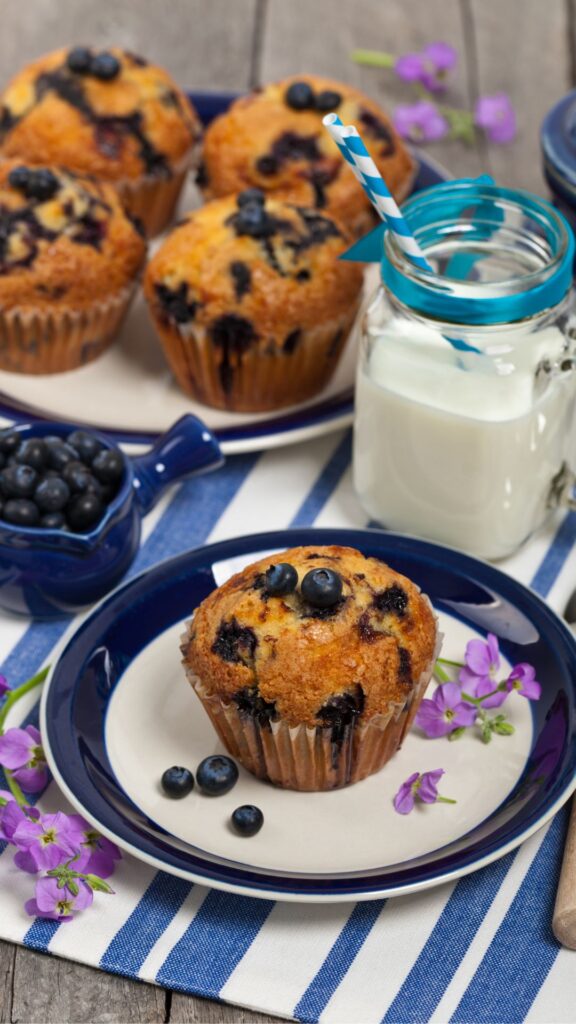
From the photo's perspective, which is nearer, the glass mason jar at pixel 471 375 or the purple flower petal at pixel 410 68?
the glass mason jar at pixel 471 375

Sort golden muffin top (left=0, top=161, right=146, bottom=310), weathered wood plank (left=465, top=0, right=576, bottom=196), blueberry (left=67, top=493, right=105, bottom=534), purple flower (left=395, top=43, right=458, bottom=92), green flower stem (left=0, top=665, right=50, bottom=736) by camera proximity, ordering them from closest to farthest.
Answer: green flower stem (left=0, top=665, right=50, bottom=736) → blueberry (left=67, top=493, right=105, bottom=534) → golden muffin top (left=0, top=161, right=146, bottom=310) → weathered wood plank (left=465, top=0, right=576, bottom=196) → purple flower (left=395, top=43, right=458, bottom=92)

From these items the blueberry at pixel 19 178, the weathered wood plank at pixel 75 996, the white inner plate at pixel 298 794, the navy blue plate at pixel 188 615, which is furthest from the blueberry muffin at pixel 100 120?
the weathered wood plank at pixel 75 996

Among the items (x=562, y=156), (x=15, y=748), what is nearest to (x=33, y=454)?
(x=15, y=748)

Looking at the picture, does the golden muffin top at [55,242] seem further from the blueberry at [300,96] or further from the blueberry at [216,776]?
the blueberry at [216,776]

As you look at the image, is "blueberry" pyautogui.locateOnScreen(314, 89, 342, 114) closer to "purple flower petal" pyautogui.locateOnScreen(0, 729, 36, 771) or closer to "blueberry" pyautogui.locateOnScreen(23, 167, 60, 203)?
"blueberry" pyautogui.locateOnScreen(23, 167, 60, 203)

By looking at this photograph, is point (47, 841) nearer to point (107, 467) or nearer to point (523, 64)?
point (107, 467)

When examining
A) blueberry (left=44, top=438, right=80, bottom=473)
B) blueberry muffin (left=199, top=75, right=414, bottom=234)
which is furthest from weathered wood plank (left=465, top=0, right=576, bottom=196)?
blueberry (left=44, top=438, right=80, bottom=473)
